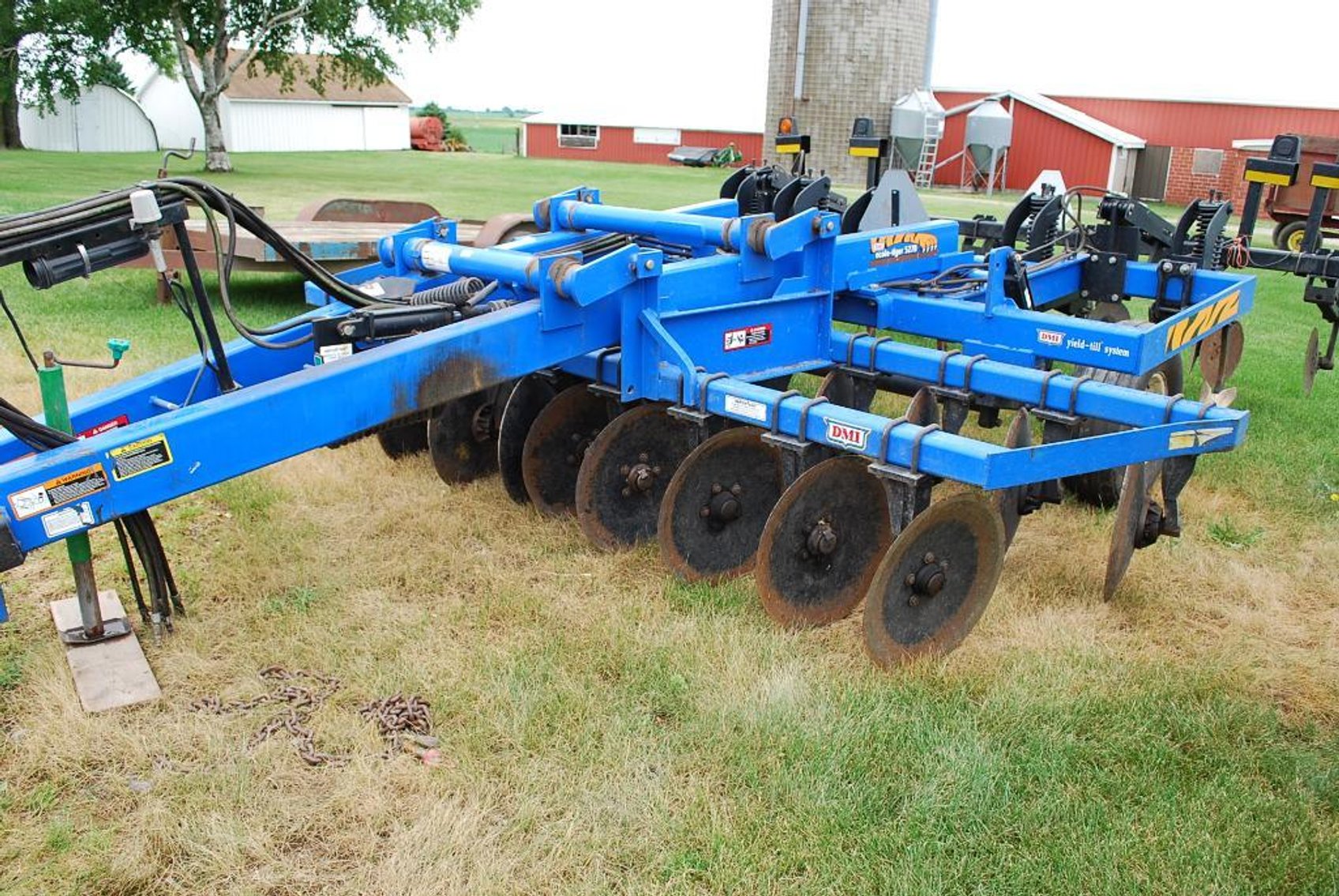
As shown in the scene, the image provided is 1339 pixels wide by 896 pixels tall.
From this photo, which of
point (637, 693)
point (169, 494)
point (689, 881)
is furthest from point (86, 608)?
point (689, 881)

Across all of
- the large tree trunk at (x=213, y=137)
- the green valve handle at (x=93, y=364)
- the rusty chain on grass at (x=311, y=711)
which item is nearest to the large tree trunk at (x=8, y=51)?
the large tree trunk at (x=213, y=137)

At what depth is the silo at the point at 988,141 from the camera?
28031 millimetres

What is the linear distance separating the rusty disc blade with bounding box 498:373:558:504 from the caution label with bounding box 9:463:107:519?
2063mm

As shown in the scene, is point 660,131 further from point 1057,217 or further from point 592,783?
point 592,783

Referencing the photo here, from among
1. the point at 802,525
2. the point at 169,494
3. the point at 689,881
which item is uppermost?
the point at 169,494

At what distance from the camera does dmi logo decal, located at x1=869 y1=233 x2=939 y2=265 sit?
17.8 feet

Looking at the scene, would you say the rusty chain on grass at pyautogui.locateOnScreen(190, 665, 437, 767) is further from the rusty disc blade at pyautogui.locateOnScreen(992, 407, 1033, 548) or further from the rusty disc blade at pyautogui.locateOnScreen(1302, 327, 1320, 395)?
the rusty disc blade at pyautogui.locateOnScreen(1302, 327, 1320, 395)

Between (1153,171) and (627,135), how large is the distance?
18799mm

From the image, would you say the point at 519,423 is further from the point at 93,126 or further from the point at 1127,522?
the point at 93,126

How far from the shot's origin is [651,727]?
350 centimetres

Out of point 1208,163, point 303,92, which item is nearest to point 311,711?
point 1208,163

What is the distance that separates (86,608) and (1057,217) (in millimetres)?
5169

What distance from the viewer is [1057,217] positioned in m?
6.57

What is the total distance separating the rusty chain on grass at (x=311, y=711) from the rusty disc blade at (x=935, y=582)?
1436mm
